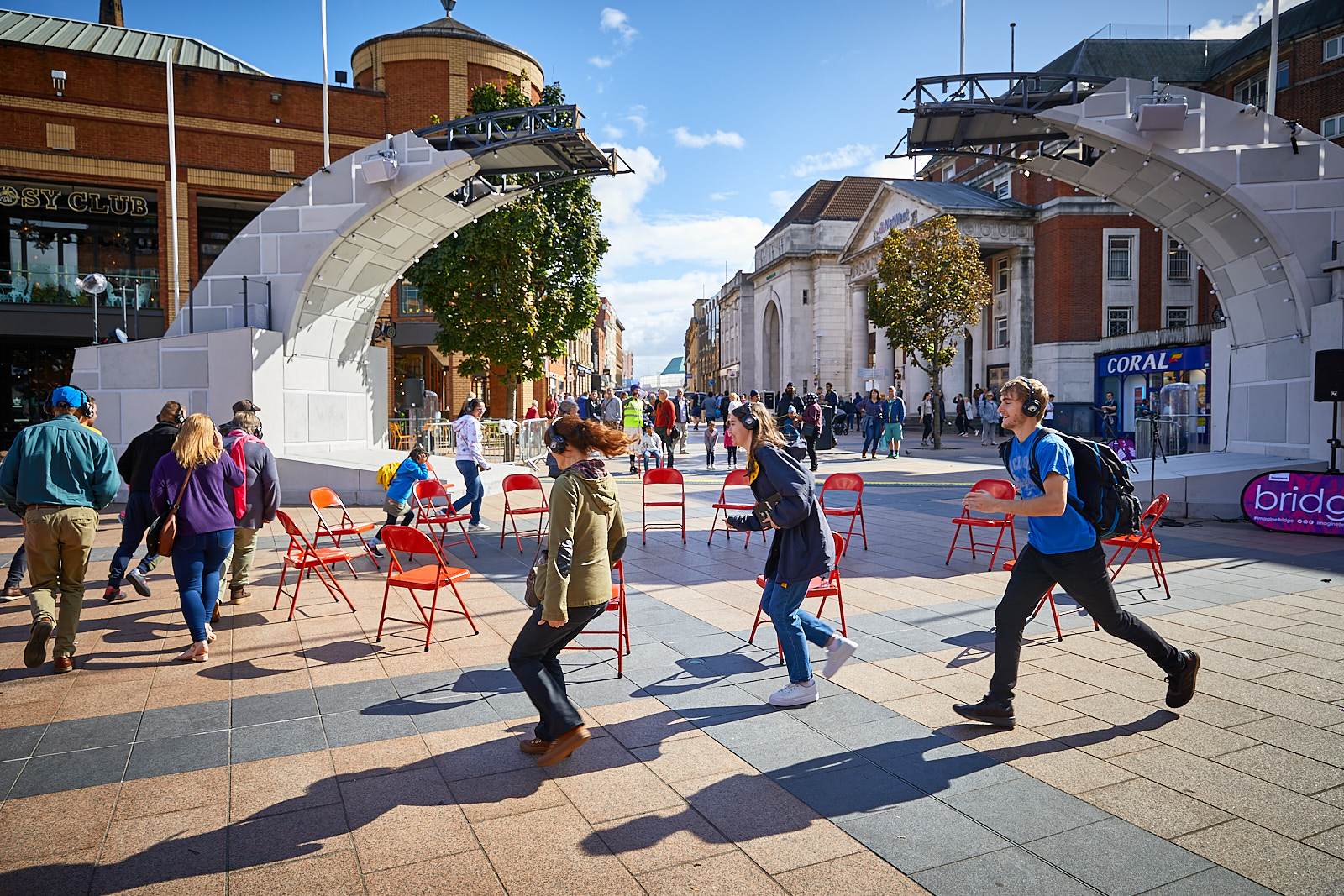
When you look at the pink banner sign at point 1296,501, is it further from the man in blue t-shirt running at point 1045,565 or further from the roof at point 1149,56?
the roof at point 1149,56

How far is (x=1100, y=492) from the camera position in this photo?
4121 mm

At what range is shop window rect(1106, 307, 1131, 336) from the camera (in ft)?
126

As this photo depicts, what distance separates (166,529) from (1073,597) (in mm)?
5539

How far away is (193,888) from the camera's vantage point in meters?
2.87

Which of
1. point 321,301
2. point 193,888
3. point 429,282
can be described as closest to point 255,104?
point 429,282

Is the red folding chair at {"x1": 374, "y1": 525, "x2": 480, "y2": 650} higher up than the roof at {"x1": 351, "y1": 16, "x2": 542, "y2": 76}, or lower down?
lower down

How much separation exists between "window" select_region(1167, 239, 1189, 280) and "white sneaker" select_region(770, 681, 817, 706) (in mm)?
41899

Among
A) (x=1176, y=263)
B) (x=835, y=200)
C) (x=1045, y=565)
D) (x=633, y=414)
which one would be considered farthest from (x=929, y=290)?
(x=835, y=200)

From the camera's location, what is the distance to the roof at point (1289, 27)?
3328 cm

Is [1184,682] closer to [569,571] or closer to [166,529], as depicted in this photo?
[569,571]

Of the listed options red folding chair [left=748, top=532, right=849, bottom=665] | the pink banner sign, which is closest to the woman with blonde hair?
red folding chair [left=748, top=532, right=849, bottom=665]

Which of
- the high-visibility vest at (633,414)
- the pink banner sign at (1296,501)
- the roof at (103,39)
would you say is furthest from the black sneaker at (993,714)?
the roof at (103,39)

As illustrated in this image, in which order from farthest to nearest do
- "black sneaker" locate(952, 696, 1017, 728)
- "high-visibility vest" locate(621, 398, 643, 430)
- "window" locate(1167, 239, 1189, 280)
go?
1. "window" locate(1167, 239, 1189, 280)
2. "high-visibility vest" locate(621, 398, 643, 430)
3. "black sneaker" locate(952, 696, 1017, 728)

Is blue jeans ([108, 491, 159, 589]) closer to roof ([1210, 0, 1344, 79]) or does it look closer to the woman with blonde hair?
the woman with blonde hair
